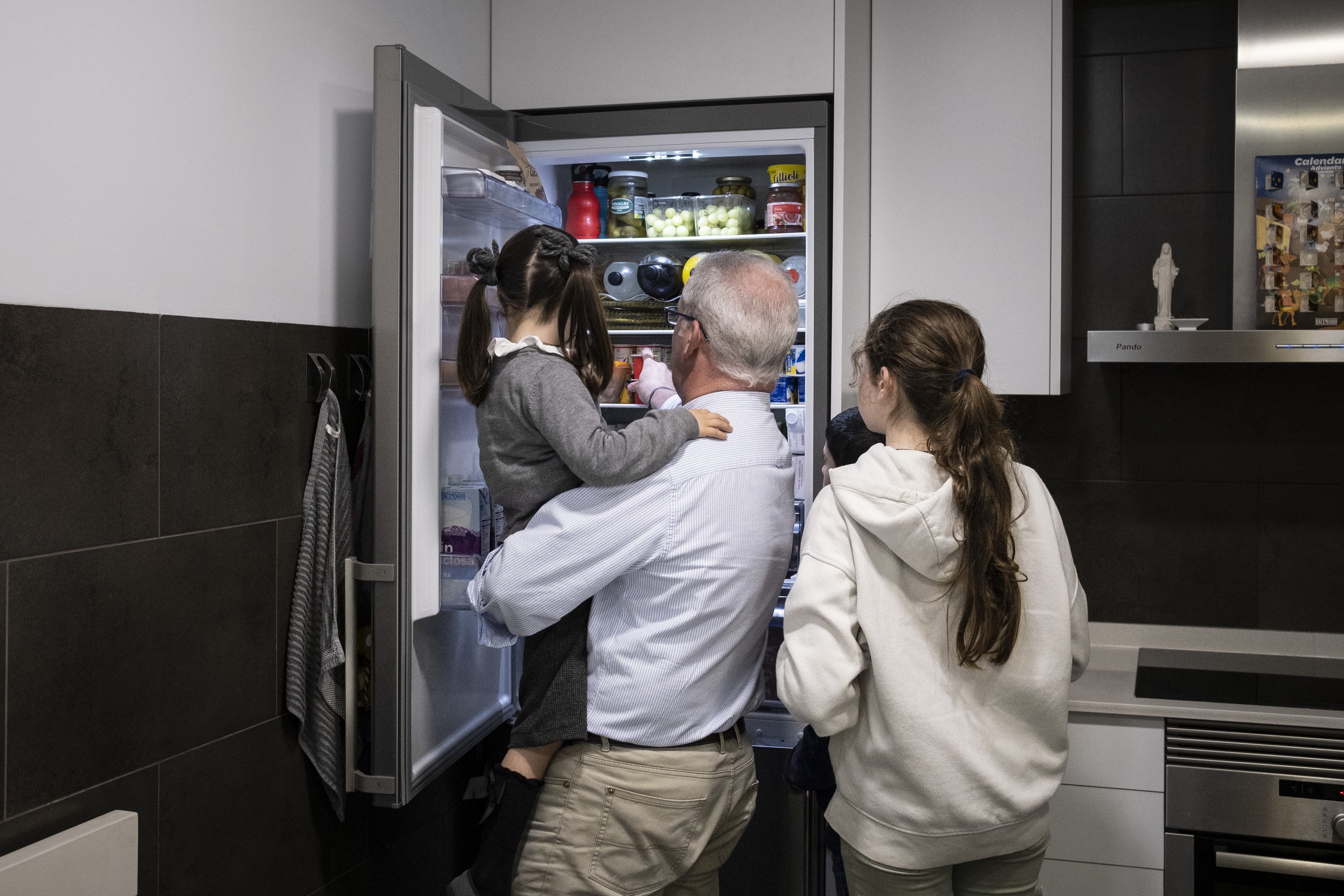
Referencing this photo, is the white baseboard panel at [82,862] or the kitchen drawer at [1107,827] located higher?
the white baseboard panel at [82,862]

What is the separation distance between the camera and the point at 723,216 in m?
2.34

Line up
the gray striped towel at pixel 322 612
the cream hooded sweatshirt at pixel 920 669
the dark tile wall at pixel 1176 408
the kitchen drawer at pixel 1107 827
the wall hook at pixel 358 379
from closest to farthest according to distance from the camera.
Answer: the cream hooded sweatshirt at pixel 920 669
the gray striped towel at pixel 322 612
the wall hook at pixel 358 379
the kitchen drawer at pixel 1107 827
the dark tile wall at pixel 1176 408

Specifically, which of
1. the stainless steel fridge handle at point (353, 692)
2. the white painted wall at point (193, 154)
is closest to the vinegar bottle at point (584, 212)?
the white painted wall at point (193, 154)

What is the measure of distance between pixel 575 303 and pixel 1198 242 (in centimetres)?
172

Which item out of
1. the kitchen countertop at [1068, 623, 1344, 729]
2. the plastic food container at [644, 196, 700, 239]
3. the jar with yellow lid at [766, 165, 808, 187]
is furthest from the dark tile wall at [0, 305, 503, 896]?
the kitchen countertop at [1068, 623, 1344, 729]

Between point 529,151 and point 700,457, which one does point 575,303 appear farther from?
point 529,151

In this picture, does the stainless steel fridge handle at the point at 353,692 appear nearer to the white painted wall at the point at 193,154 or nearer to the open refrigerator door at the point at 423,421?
the open refrigerator door at the point at 423,421

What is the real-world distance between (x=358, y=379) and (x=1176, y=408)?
193 cm

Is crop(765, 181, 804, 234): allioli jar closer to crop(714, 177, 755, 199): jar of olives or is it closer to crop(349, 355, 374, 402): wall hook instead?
crop(714, 177, 755, 199): jar of olives

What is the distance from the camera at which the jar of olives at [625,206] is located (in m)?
2.41

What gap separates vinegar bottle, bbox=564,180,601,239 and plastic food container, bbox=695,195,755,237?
246 millimetres

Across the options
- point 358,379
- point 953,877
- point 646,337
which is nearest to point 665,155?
point 646,337

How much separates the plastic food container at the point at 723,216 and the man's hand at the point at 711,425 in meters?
0.90

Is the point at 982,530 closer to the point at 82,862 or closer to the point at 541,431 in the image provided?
the point at 541,431
